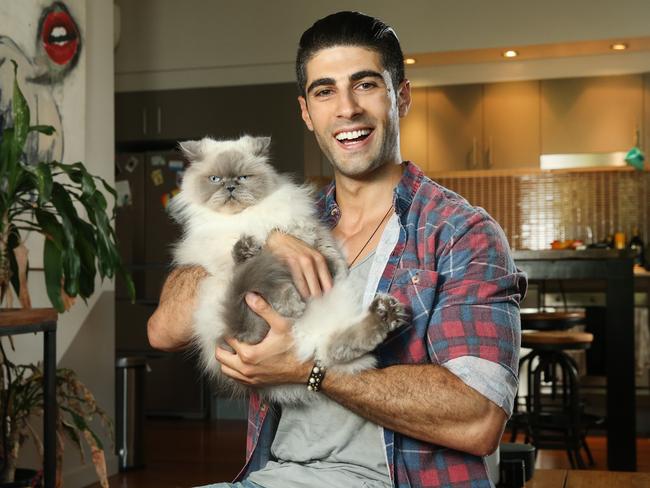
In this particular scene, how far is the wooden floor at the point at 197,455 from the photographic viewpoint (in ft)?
14.0

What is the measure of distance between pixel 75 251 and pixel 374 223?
5.08 ft

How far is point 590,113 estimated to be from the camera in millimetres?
6441

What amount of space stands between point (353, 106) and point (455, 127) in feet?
17.1

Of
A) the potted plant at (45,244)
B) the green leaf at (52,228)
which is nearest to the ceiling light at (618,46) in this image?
the potted plant at (45,244)

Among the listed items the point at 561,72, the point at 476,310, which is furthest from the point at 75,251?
the point at 561,72

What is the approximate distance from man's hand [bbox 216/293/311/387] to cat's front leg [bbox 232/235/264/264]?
14cm

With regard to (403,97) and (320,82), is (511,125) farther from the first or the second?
(320,82)

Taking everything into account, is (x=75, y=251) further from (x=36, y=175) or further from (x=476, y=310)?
(x=476, y=310)

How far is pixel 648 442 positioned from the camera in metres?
5.30

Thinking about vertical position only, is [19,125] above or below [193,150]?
above

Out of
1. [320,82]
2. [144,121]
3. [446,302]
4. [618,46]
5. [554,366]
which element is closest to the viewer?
[446,302]

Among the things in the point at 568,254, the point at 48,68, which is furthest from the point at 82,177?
the point at 568,254

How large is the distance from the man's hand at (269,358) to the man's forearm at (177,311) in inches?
9.9

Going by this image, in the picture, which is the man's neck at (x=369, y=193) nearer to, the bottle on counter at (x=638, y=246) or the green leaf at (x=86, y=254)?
the green leaf at (x=86, y=254)
